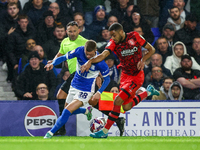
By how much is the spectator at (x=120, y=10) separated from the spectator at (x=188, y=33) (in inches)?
61.8

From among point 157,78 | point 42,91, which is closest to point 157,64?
point 157,78

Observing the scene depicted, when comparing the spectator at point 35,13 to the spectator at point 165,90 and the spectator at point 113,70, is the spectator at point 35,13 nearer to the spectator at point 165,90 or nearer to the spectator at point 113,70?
the spectator at point 113,70

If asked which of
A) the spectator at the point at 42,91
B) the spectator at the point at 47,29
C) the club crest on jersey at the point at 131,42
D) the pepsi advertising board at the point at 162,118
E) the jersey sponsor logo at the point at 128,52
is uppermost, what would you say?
the spectator at the point at 47,29

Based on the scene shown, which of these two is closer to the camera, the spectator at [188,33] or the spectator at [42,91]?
the spectator at [42,91]

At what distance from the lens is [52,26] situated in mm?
9188

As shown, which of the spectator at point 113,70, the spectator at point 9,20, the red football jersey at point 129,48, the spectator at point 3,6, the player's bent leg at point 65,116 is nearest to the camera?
the red football jersey at point 129,48

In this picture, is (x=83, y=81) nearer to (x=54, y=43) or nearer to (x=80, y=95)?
(x=80, y=95)

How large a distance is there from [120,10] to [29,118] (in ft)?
13.5

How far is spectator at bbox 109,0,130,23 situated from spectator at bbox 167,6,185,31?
1.27 m

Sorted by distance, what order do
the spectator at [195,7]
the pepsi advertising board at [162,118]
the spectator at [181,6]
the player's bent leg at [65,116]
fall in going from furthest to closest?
the spectator at [195,7] < the spectator at [181,6] < the pepsi advertising board at [162,118] < the player's bent leg at [65,116]

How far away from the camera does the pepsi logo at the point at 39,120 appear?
7652 mm

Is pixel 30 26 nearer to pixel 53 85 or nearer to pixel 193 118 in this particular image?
pixel 53 85

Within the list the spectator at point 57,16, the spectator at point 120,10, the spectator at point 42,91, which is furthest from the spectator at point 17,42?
the spectator at point 120,10

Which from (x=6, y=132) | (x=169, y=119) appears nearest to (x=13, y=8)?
(x=6, y=132)
